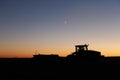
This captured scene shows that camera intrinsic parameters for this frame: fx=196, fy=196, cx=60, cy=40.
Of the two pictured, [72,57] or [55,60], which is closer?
[72,57]

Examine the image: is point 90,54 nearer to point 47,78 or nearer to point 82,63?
point 82,63

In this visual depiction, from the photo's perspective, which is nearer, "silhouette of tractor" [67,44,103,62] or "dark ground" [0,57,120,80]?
"dark ground" [0,57,120,80]

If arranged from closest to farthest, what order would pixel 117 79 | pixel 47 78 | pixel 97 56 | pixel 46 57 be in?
pixel 117 79
pixel 47 78
pixel 97 56
pixel 46 57

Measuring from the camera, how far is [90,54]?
27.4 meters

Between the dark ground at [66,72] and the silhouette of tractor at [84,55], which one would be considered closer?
the dark ground at [66,72]

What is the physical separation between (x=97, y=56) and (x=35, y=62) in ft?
32.2

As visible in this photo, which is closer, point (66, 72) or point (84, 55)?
point (66, 72)

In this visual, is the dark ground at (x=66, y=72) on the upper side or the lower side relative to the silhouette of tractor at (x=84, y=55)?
lower

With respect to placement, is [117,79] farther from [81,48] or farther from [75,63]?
[81,48]

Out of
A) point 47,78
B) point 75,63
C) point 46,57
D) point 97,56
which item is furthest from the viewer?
point 46,57

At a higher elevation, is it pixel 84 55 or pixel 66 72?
pixel 84 55

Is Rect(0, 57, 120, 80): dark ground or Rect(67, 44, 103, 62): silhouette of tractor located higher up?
Rect(67, 44, 103, 62): silhouette of tractor

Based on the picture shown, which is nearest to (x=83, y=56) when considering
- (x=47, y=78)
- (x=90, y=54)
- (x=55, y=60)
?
(x=90, y=54)

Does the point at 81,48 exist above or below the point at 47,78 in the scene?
above
